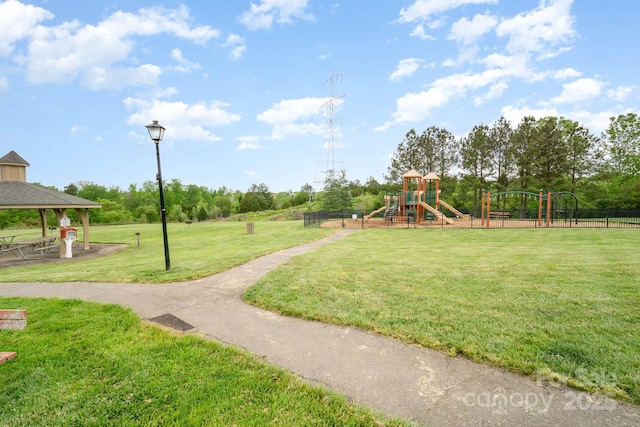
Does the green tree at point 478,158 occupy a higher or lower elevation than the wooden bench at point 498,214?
higher

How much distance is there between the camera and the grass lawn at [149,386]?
7.49 ft

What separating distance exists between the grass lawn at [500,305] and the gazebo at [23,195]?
39.3 ft

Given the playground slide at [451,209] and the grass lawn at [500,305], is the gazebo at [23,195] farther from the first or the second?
the playground slide at [451,209]

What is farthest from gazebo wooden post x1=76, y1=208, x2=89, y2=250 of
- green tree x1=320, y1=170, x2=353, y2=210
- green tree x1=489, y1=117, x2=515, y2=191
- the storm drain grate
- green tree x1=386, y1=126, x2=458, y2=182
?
green tree x1=489, y1=117, x2=515, y2=191

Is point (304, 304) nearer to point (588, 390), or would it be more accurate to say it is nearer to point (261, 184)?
point (588, 390)

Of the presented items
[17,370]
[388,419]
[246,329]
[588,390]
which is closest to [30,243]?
[17,370]

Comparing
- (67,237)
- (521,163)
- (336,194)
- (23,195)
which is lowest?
(67,237)

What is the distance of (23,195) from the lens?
12.6 meters

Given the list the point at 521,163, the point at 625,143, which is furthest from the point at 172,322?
the point at 625,143

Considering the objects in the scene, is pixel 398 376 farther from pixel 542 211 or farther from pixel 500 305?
pixel 542 211

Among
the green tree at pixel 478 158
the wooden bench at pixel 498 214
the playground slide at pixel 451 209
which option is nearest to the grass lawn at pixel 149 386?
the playground slide at pixel 451 209

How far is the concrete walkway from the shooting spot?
2.28 m

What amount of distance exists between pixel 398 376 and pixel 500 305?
8.62 feet

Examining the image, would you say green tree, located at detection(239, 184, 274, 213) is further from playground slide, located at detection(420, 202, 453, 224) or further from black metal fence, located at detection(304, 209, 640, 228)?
playground slide, located at detection(420, 202, 453, 224)
